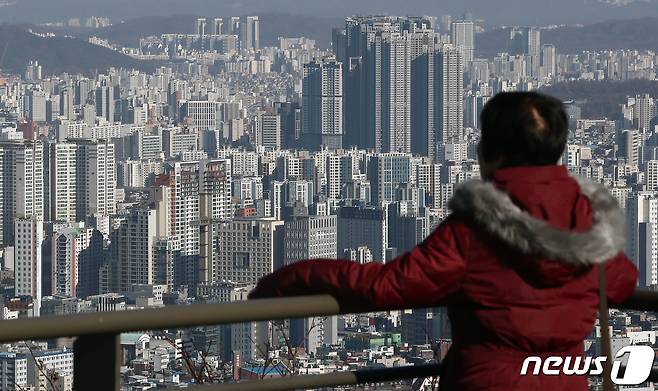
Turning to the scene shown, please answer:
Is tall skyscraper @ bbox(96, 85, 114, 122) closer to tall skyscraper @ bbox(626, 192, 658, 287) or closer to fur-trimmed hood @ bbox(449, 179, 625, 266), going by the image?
tall skyscraper @ bbox(626, 192, 658, 287)

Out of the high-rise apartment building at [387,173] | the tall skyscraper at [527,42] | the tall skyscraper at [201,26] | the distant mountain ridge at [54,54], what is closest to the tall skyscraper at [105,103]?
the distant mountain ridge at [54,54]

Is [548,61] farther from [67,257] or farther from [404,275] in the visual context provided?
[404,275]

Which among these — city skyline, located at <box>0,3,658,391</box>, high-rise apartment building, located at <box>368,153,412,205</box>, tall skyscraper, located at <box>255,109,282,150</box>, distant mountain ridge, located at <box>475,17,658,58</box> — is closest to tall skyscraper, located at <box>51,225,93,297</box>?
city skyline, located at <box>0,3,658,391</box>

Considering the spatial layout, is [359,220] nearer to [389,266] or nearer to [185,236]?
[185,236]

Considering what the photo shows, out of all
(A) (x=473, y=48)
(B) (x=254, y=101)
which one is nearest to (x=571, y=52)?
(A) (x=473, y=48)

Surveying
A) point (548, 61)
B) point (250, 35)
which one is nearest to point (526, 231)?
point (548, 61)
